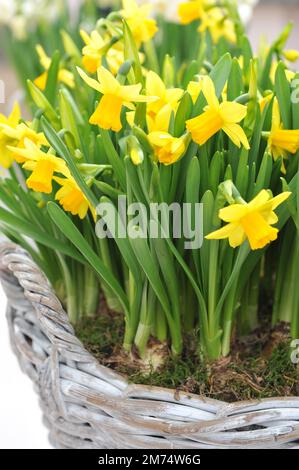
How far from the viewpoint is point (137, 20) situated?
2.70ft

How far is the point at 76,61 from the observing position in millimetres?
920

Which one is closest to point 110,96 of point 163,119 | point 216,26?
point 163,119

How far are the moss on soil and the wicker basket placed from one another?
0.03 m

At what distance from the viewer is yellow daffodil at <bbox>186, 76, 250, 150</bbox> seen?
584 mm

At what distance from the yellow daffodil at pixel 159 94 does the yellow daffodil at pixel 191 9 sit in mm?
297

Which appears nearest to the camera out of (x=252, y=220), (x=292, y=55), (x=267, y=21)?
(x=252, y=220)

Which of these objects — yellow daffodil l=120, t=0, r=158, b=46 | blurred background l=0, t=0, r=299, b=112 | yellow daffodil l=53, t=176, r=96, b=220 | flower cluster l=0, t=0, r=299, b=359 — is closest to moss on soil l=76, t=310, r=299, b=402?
flower cluster l=0, t=0, r=299, b=359

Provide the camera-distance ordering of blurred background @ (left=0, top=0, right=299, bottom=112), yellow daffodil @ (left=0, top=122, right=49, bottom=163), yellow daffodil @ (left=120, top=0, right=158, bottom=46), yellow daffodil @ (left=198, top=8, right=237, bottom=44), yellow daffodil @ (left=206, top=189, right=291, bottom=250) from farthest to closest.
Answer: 1. blurred background @ (left=0, top=0, right=299, bottom=112)
2. yellow daffodil @ (left=198, top=8, right=237, bottom=44)
3. yellow daffodil @ (left=120, top=0, right=158, bottom=46)
4. yellow daffodil @ (left=0, top=122, right=49, bottom=163)
5. yellow daffodil @ (left=206, top=189, right=291, bottom=250)

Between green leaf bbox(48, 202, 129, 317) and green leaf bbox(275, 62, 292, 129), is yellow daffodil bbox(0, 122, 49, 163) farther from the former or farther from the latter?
green leaf bbox(275, 62, 292, 129)

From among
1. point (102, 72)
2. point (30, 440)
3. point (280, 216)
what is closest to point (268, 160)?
point (280, 216)

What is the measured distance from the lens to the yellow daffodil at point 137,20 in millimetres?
812

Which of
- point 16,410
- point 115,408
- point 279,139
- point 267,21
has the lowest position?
point 16,410

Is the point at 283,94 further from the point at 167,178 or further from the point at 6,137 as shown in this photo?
the point at 6,137

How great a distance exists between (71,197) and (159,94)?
13 centimetres
